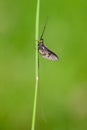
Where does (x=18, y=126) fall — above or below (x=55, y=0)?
below

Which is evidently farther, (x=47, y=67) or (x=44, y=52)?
(x=47, y=67)

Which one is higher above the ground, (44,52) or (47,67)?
(47,67)

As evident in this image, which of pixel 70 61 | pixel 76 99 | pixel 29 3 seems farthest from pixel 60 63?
pixel 29 3

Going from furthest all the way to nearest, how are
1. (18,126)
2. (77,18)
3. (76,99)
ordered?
(77,18) < (76,99) < (18,126)

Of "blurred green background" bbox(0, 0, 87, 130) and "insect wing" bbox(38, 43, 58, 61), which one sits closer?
"insect wing" bbox(38, 43, 58, 61)

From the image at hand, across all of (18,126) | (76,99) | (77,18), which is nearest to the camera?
(18,126)

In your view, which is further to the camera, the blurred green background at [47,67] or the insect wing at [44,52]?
the blurred green background at [47,67]

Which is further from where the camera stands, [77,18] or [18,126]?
[77,18]

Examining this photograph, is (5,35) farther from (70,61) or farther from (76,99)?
(76,99)
